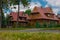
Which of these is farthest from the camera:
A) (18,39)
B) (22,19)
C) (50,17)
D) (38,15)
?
(22,19)

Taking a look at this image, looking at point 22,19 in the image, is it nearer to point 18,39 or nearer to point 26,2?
point 26,2

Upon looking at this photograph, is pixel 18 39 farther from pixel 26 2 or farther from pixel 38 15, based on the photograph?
pixel 38 15

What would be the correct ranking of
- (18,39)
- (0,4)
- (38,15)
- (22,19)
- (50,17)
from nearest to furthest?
(18,39)
(0,4)
(38,15)
(50,17)
(22,19)

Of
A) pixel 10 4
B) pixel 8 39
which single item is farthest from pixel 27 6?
pixel 8 39

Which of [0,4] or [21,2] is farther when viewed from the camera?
[21,2]

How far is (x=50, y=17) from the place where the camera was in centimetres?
7981

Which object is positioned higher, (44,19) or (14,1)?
(14,1)

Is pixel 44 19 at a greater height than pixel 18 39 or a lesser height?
lesser

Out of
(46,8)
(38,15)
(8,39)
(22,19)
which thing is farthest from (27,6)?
(8,39)

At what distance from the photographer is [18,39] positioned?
17.2 feet

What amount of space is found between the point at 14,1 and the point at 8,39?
1667 inches

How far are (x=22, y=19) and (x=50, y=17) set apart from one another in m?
12.4

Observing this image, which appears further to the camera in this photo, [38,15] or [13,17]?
[13,17]

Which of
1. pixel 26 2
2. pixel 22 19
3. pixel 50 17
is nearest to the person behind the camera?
pixel 26 2
